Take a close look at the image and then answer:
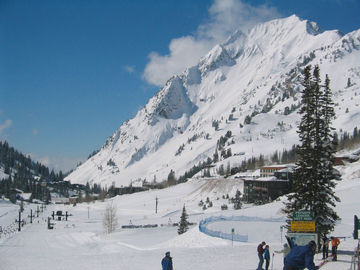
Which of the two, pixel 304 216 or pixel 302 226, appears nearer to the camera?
pixel 302 226

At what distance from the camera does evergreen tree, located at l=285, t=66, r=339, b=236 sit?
28609 millimetres

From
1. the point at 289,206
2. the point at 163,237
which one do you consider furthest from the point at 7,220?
the point at 289,206

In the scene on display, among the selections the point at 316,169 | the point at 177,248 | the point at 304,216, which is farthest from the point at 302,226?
the point at 177,248

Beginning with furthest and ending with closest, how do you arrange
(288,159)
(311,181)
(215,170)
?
(215,170)
(288,159)
(311,181)

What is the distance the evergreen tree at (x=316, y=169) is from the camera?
93.9 ft

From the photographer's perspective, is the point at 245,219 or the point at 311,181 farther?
the point at 245,219

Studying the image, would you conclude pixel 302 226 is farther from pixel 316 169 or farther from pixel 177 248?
pixel 177 248

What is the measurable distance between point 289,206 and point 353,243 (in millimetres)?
5433

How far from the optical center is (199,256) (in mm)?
26188

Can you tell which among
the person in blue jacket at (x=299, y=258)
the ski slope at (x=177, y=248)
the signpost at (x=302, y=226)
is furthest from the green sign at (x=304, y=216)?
the person in blue jacket at (x=299, y=258)

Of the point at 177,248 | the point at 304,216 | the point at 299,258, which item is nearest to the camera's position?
the point at 299,258

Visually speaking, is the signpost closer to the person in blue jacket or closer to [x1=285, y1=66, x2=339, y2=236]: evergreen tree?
[x1=285, y1=66, x2=339, y2=236]: evergreen tree

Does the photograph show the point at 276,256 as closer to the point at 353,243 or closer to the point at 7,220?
the point at 353,243

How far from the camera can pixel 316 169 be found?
1145 inches
